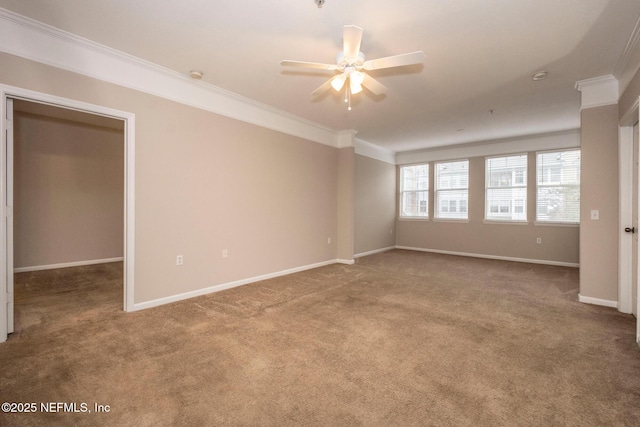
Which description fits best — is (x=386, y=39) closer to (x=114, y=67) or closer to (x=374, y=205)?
(x=114, y=67)

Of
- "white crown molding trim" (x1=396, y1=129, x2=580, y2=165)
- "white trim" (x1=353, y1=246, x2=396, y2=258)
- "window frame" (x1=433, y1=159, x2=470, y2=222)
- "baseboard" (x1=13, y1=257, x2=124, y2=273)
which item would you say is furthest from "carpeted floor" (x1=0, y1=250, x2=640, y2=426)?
"white crown molding trim" (x1=396, y1=129, x2=580, y2=165)

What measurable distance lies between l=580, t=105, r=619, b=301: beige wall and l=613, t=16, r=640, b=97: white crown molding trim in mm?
345

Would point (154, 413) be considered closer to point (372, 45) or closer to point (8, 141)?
point (8, 141)

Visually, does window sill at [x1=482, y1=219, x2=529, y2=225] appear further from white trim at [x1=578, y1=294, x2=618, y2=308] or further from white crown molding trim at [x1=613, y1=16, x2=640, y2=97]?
white crown molding trim at [x1=613, y1=16, x2=640, y2=97]

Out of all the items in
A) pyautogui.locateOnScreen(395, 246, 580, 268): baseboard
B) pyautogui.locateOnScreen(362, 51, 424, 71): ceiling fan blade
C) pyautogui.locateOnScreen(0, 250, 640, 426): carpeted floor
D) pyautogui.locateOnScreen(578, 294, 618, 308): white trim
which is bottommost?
pyautogui.locateOnScreen(0, 250, 640, 426): carpeted floor

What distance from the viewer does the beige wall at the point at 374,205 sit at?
22.5 ft

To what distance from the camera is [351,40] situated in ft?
7.23

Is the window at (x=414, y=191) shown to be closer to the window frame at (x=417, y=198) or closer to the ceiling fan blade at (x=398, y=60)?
the window frame at (x=417, y=198)

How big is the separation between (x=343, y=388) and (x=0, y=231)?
3.08 meters

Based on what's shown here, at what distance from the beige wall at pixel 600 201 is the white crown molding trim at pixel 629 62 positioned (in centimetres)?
35

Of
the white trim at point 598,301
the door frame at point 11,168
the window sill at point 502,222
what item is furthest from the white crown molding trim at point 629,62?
the door frame at point 11,168

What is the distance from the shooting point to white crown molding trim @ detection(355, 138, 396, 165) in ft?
22.2

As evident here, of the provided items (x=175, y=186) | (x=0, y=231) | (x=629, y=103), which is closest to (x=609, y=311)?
→ (x=629, y=103)

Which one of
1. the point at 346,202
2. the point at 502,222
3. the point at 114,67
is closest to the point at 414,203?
the point at 502,222
